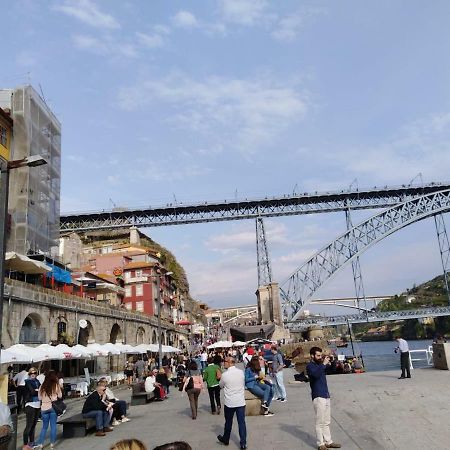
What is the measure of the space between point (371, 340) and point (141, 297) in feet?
364

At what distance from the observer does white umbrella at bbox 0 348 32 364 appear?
48.9ft

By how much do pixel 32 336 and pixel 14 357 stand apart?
735 centimetres

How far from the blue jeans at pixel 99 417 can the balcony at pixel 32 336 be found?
1225cm

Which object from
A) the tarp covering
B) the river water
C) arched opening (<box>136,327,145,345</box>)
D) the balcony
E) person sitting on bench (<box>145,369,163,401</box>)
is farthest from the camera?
arched opening (<box>136,327,145,345</box>)

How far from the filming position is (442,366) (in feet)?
53.5

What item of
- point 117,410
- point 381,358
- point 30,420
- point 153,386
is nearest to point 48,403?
point 30,420

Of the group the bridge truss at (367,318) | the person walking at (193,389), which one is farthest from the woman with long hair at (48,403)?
the bridge truss at (367,318)

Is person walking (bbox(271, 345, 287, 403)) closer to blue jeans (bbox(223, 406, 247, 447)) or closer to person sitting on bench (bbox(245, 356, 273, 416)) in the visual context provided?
person sitting on bench (bbox(245, 356, 273, 416))

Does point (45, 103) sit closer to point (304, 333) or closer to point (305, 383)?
point (305, 383)

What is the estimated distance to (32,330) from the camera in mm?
22156

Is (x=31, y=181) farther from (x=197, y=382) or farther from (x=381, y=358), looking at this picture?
(x=381, y=358)

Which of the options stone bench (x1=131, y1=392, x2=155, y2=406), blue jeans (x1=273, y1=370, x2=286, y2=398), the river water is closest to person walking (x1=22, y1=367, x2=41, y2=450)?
stone bench (x1=131, y1=392, x2=155, y2=406)

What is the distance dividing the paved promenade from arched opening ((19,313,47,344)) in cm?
968

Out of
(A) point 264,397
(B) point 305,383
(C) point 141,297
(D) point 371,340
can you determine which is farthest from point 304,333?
(D) point 371,340
